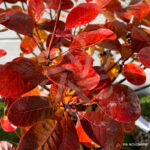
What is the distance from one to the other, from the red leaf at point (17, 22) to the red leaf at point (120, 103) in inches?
5.4

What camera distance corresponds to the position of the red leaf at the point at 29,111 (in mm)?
214

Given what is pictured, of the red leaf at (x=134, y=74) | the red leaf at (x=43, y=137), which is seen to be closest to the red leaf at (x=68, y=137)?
the red leaf at (x=43, y=137)

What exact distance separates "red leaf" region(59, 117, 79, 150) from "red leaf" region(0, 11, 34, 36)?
5.4 inches

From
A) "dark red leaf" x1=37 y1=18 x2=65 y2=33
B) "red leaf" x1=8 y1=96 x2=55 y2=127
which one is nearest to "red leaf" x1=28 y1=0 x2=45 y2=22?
"dark red leaf" x1=37 y1=18 x2=65 y2=33

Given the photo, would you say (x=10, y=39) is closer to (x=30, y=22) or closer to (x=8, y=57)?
(x=8, y=57)

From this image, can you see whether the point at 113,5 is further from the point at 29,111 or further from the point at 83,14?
the point at 29,111

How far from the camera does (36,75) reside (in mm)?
200

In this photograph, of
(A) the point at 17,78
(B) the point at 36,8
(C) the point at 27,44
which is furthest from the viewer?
(C) the point at 27,44

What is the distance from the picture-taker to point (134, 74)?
0.97 ft

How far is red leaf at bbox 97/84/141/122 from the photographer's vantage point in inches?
8.8

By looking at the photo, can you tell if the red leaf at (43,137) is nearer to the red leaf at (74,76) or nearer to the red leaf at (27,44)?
the red leaf at (74,76)

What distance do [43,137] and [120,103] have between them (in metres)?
0.11

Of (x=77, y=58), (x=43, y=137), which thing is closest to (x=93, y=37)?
(x=77, y=58)

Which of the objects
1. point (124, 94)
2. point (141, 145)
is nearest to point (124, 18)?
point (124, 94)
